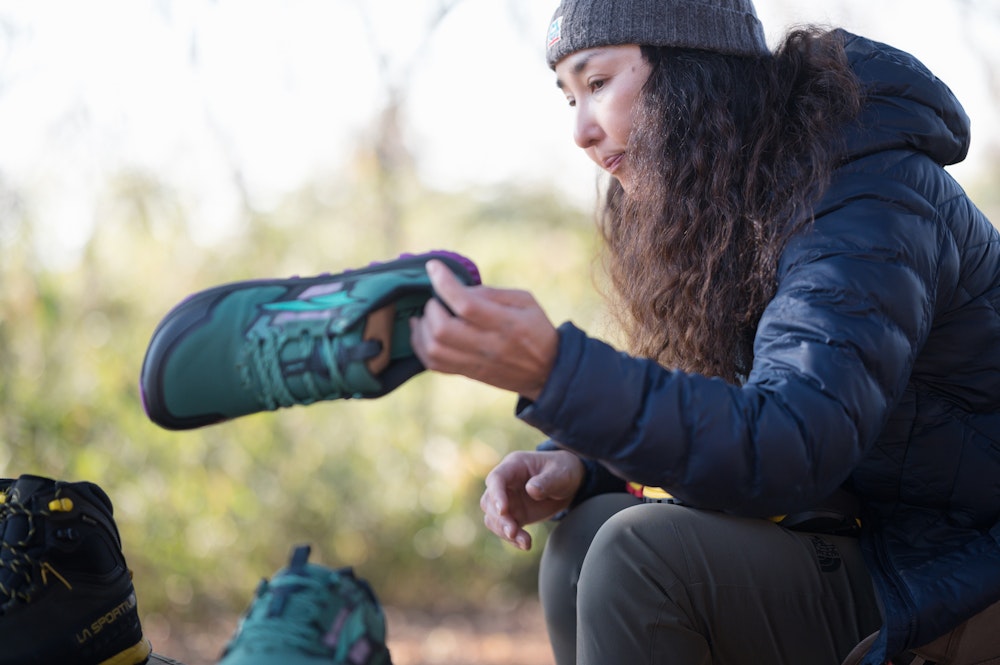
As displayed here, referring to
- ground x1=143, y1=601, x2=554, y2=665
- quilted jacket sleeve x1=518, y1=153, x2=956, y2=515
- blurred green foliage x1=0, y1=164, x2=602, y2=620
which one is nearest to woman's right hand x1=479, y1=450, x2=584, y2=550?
quilted jacket sleeve x1=518, y1=153, x2=956, y2=515

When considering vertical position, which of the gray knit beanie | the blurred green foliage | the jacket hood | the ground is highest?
the gray knit beanie

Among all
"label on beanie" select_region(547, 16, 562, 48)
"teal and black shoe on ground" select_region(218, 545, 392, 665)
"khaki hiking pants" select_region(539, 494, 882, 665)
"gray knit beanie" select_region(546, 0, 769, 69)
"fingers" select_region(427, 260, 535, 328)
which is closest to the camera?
"fingers" select_region(427, 260, 535, 328)

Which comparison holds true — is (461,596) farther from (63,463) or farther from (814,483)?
(814,483)

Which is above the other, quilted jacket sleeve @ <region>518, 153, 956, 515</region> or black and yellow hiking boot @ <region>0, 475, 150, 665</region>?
quilted jacket sleeve @ <region>518, 153, 956, 515</region>

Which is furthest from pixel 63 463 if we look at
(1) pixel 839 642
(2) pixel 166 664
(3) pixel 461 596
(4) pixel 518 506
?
(1) pixel 839 642

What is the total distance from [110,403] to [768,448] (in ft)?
12.5

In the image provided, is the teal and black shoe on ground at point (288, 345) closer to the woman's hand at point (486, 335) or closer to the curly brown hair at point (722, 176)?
the woman's hand at point (486, 335)

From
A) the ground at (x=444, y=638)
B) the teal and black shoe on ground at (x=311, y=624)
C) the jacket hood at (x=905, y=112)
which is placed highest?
the jacket hood at (x=905, y=112)

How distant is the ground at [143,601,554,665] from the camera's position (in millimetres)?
4340

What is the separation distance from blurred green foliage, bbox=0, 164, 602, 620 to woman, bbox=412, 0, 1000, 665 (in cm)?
258

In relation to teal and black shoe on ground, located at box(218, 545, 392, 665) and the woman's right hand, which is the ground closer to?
the woman's right hand

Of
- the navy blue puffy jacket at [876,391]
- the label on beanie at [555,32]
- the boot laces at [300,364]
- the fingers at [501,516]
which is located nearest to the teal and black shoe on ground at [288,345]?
the boot laces at [300,364]

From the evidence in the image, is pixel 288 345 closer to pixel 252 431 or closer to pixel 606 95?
pixel 606 95

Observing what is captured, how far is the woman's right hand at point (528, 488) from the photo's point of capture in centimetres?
189
